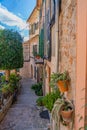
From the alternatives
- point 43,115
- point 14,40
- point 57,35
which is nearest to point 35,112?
point 43,115

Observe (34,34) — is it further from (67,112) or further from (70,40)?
(67,112)

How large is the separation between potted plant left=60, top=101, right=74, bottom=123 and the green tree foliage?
40.6 ft

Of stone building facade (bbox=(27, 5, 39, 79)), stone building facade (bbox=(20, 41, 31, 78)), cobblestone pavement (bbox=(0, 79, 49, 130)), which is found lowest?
cobblestone pavement (bbox=(0, 79, 49, 130))

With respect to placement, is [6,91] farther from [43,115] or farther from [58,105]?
[58,105]

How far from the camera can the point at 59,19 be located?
5.66 metres

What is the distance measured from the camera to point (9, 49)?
52.5ft

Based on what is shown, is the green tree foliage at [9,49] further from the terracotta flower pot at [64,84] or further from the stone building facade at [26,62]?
the stone building facade at [26,62]

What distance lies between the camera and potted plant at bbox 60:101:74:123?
146 inches

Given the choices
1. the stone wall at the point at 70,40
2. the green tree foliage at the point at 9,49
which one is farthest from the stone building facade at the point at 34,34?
the stone wall at the point at 70,40

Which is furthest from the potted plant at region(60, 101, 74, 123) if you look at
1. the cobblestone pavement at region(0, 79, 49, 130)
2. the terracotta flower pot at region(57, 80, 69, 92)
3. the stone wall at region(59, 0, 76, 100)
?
the cobblestone pavement at region(0, 79, 49, 130)

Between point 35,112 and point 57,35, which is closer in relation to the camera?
point 57,35

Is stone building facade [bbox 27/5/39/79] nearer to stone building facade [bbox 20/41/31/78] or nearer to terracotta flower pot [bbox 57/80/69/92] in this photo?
stone building facade [bbox 20/41/31/78]

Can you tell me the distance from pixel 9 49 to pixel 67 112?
41.8ft

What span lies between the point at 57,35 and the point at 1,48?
35.2 feet
